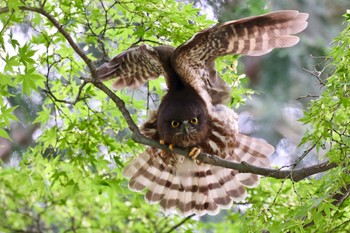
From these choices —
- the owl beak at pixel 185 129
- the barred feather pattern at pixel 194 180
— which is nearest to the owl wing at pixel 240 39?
the owl beak at pixel 185 129

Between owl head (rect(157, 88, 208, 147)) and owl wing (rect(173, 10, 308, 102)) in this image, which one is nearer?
owl wing (rect(173, 10, 308, 102))

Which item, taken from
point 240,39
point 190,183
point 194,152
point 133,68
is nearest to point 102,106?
point 133,68

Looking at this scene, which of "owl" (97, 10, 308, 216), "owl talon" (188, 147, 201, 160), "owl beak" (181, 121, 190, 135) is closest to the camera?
"owl" (97, 10, 308, 216)

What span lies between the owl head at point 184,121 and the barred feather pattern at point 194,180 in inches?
17.4

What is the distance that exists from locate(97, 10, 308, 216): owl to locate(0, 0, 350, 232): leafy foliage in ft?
0.44

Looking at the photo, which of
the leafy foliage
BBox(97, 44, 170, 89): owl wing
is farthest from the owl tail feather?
BBox(97, 44, 170, 89): owl wing

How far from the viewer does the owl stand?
3264mm

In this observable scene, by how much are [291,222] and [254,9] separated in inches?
63.5

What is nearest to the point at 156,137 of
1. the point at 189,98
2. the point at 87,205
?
the point at 189,98

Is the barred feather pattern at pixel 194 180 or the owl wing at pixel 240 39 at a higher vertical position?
the owl wing at pixel 240 39

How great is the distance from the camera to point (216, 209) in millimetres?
4047

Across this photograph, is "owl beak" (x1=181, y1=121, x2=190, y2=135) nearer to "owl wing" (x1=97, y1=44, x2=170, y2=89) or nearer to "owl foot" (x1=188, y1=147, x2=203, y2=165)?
"owl foot" (x1=188, y1=147, x2=203, y2=165)

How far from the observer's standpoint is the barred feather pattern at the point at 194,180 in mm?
4035

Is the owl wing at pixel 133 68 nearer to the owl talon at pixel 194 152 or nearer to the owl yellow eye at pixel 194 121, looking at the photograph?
the owl yellow eye at pixel 194 121
